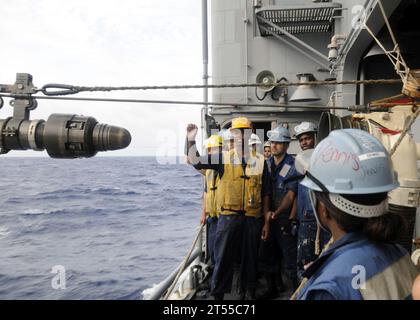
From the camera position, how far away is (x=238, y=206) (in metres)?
4.02

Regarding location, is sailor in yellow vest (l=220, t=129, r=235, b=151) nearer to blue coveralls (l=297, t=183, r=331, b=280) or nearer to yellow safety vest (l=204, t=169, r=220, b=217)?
yellow safety vest (l=204, t=169, r=220, b=217)

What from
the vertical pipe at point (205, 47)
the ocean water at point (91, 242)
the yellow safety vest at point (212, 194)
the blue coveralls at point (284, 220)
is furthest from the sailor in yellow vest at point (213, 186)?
the vertical pipe at point (205, 47)

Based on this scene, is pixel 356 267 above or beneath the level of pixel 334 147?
beneath

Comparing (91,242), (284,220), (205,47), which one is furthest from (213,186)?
(91,242)

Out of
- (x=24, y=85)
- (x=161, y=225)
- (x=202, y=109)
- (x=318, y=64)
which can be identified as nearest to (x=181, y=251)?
(x=161, y=225)

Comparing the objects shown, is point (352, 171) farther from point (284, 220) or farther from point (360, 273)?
point (284, 220)

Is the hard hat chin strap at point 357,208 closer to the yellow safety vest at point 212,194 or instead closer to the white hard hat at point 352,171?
the white hard hat at point 352,171

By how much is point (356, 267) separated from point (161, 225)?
61.5 ft

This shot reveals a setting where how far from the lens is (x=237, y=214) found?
13.2 feet

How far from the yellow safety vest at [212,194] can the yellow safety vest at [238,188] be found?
0.34ft

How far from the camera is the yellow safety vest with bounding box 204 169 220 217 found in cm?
414

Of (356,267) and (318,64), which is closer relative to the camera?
(356,267)
